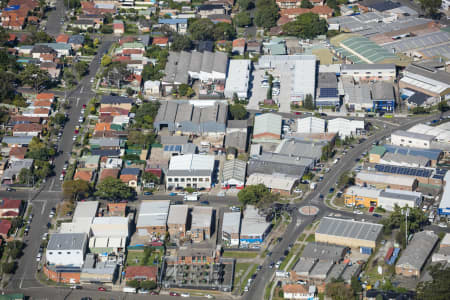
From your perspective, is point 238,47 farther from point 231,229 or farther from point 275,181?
point 231,229

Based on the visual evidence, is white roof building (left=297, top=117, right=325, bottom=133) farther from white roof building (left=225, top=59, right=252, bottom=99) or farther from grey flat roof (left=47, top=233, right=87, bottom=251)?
grey flat roof (left=47, top=233, right=87, bottom=251)

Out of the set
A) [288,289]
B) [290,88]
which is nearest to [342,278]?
[288,289]

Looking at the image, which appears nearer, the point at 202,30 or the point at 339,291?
the point at 339,291

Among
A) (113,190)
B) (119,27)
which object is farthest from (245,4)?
(113,190)

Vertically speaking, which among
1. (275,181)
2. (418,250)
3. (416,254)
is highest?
(275,181)

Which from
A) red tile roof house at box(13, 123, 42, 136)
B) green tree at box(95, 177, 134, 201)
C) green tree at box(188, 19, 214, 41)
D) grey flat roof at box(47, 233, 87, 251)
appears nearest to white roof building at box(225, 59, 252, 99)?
green tree at box(188, 19, 214, 41)

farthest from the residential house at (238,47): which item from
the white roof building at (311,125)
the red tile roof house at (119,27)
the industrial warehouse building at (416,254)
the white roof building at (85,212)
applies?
the industrial warehouse building at (416,254)
